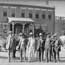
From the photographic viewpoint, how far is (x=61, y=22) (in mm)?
7125

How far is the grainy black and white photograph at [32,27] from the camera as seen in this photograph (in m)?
6.02

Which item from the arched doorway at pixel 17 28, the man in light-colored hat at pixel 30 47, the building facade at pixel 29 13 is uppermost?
the building facade at pixel 29 13

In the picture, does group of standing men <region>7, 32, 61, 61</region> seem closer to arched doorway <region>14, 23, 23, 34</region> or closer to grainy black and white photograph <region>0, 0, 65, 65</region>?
grainy black and white photograph <region>0, 0, 65, 65</region>

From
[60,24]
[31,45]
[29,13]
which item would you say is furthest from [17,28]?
[60,24]

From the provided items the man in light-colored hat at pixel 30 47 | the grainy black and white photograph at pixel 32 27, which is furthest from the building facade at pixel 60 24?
the man in light-colored hat at pixel 30 47

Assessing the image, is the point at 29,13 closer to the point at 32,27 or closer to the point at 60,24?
the point at 32,27

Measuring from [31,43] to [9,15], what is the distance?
1836mm

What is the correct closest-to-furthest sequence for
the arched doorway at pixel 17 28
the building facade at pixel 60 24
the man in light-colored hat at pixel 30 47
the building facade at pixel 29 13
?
the man in light-colored hat at pixel 30 47 → the arched doorway at pixel 17 28 → the building facade at pixel 29 13 → the building facade at pixel 60 24

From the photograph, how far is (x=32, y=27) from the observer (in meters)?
6.93

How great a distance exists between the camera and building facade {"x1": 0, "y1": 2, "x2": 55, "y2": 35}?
6848mm

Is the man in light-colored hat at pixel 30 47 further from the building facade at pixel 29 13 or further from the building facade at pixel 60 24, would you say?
the building facade at pixel 60 24

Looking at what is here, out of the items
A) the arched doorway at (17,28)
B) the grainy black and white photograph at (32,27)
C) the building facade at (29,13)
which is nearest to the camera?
the grainy black and white photograph at (32,27)

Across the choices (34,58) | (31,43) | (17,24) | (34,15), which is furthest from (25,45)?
(34,15)

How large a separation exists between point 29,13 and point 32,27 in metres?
0.64
